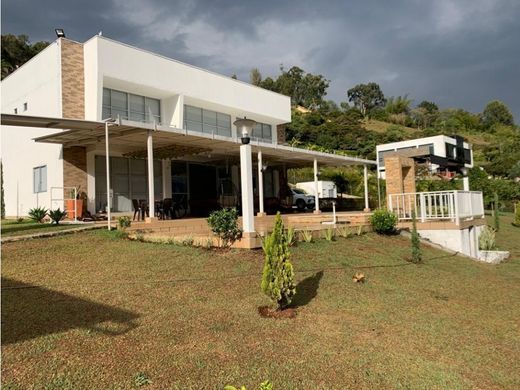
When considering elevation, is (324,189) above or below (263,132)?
below

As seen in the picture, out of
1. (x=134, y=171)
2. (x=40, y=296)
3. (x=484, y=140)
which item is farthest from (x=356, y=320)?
(x=484, y=140)

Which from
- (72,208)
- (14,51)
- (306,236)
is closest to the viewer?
(306,236)

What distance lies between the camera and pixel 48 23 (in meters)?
16.6

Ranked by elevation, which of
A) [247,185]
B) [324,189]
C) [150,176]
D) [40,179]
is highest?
[40,179]

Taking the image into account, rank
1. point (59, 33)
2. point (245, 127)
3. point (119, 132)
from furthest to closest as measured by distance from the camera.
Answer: point (59, 33) → point (119, 132) → point (245, 127)

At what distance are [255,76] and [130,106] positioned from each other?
65.4m

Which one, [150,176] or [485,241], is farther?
[485,241]

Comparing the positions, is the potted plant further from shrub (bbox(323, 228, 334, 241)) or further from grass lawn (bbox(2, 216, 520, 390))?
shrub (bbox(323, 228, 334, 241))

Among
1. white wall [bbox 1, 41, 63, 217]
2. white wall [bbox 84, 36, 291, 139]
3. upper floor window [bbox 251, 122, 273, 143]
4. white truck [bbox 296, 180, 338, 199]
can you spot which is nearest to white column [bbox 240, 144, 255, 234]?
white wall [bbox 84, 36, 291, 139]

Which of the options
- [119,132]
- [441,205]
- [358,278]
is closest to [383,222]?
[441,205]

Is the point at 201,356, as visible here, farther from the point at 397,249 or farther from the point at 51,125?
the point at 51,125

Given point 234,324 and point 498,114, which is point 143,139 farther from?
point 498,114

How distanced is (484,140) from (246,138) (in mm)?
76261

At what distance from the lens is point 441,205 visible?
44.0ft
